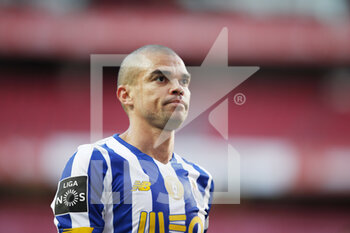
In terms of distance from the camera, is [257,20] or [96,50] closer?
[96,50]

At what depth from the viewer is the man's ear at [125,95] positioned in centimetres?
281

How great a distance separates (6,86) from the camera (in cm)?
1048

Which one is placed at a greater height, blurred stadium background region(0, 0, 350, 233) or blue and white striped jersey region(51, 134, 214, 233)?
blurred stadium background region(0, 0, 350, 233)

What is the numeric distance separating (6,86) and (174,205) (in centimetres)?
Result: 874

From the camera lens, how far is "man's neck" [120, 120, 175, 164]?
2777 millimetres

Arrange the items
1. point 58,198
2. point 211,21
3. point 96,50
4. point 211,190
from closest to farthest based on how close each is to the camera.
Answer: point 58,198
point 211,190
point 96,50
point 211,21

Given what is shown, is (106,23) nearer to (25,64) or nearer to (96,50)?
(96,50)

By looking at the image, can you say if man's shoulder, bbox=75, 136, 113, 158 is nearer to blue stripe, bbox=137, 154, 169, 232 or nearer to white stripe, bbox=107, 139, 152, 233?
white stripe, bbox=107, 139, 152, 233

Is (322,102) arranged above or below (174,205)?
above

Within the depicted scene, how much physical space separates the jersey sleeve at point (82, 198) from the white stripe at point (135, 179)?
0.16 meters

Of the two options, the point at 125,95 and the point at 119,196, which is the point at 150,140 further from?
the point at 119,196

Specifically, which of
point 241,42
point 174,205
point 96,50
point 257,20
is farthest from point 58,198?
point 257,20

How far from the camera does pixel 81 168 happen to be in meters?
2.55

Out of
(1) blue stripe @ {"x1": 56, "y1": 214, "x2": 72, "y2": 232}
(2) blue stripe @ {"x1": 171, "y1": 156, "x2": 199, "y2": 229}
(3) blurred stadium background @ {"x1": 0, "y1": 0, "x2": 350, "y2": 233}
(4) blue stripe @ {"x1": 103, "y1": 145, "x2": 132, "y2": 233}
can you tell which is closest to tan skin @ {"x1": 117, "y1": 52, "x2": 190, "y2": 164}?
(2) blue stripe @ {"x1": 171, "y1": 156, "x2": 199, "y2": 229}
